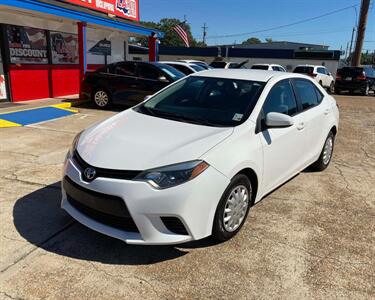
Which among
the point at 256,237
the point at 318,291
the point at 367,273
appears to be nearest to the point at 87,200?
the point at 256,237

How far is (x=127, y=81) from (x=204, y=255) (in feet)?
26.0

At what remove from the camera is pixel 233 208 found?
3.35 metres

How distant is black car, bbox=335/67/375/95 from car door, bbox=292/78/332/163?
17624mm

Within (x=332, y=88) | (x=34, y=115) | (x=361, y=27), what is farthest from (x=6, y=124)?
(x=361, y=27)

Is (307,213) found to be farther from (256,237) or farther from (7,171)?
(7,171)

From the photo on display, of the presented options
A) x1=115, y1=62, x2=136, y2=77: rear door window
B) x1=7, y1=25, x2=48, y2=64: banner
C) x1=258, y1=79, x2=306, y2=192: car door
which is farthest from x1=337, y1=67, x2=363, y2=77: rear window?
x1=258, y1=79, x2=306, y2=192: car door

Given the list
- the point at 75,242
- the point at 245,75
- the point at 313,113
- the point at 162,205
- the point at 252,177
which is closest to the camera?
the point at 162,205

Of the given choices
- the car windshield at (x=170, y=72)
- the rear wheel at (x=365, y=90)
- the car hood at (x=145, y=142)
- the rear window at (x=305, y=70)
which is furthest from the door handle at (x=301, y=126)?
the rear wheel at (x=365, y=90)

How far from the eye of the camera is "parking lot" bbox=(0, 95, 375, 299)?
2.77 metres

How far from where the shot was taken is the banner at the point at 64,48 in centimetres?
1239

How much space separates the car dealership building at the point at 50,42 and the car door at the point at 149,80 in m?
2.33

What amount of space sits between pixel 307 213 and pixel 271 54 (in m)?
38.2

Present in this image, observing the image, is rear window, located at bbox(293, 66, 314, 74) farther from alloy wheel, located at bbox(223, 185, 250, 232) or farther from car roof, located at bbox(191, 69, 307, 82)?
alloy wheel, located at bbox(223, 185, 250, 232)

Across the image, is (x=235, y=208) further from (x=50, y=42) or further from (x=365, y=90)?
(x=365, y=90)
